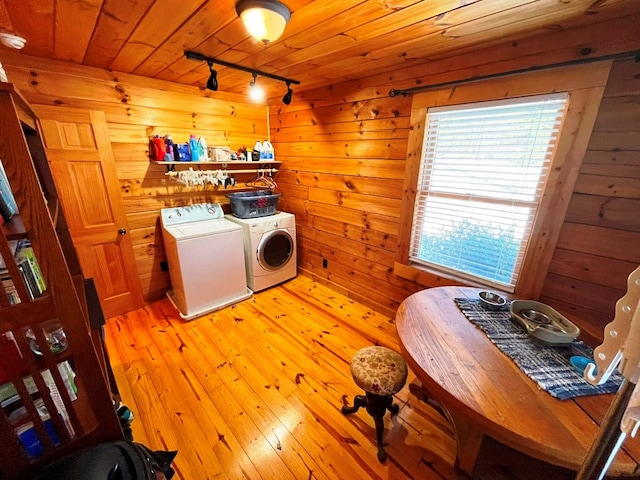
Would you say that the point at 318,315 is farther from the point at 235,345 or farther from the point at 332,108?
the point at 332,108

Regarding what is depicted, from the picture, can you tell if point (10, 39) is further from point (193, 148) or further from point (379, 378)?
point (379, 378)

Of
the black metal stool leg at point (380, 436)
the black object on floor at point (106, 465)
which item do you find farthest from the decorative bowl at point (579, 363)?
the black object on floor at point (106, 465)

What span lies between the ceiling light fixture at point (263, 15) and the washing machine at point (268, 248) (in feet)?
5.86

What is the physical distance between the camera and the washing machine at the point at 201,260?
2.36 m

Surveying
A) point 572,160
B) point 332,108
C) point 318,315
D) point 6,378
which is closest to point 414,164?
point 572,160

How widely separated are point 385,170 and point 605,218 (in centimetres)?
142

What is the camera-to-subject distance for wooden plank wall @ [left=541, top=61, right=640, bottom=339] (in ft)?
4.16

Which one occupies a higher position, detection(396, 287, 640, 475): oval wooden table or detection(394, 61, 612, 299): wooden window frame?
detection(394, 61, 612, 299): wooden window frame

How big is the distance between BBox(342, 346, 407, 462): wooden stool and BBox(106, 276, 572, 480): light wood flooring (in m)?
0.20

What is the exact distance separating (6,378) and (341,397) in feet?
5.28

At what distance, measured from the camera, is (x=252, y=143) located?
10.6 ft

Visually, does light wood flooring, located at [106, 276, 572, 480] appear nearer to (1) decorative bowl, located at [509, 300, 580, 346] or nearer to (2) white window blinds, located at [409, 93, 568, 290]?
(1) decorative bowl, located at [509, 300, 580, 346]

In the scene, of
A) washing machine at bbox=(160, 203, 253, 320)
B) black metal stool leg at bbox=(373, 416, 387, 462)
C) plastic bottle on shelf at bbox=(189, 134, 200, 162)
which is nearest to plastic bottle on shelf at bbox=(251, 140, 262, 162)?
plastic bottle on shelf at bbox=(189, 134, 200, 162)

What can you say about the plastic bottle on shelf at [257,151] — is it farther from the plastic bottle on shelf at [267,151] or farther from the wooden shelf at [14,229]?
the wooden shelf at [14,229]
